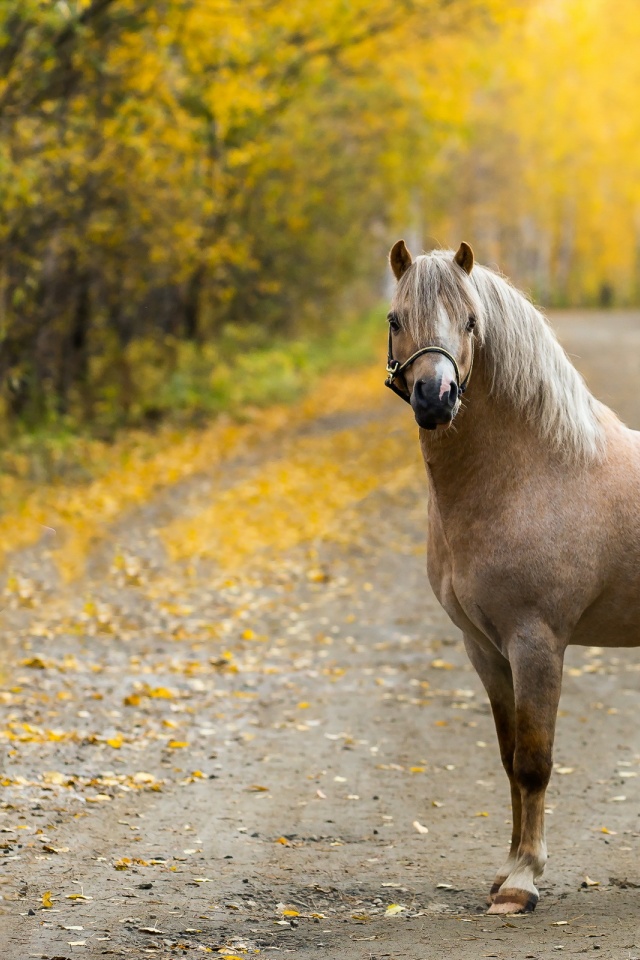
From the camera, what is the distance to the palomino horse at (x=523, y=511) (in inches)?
173

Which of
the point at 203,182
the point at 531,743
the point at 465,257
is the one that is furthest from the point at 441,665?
the point at 203,182

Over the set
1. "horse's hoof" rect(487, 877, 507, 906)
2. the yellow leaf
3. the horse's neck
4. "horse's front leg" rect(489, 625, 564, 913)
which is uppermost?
the horse's neck

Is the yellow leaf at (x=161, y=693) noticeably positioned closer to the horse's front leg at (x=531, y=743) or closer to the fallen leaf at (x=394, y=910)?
the fallen leaf at (x=394, y=910)

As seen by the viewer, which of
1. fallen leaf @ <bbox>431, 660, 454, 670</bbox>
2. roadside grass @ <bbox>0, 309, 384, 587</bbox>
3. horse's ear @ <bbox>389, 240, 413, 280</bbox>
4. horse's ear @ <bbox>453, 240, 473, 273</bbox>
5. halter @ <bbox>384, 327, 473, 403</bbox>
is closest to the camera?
halter @ <bbox>384, 327, 473, 403</bbox>

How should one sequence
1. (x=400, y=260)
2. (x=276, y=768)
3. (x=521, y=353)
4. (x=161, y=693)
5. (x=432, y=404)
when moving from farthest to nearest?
(x=161, y=693) < (x=276, y=768) < (x=521, y=353) < (x=400, y=260) < (x=432, y=404)

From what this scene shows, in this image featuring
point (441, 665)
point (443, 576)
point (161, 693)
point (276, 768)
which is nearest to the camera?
point (443, 576)

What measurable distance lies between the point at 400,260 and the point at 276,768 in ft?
9.85

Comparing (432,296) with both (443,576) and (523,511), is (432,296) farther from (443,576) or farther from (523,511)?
(443,576)

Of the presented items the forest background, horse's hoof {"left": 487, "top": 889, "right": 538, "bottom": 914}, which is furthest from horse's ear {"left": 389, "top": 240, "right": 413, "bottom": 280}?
horse's hoof {"left": 487, "top": 889, "right": 538, "bottom": 914}

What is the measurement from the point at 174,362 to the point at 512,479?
16.2 meters

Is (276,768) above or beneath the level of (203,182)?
beneath

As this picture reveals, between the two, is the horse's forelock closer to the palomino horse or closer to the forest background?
the palomino horse

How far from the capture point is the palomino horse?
438cm

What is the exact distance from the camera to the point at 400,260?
14.4ft
